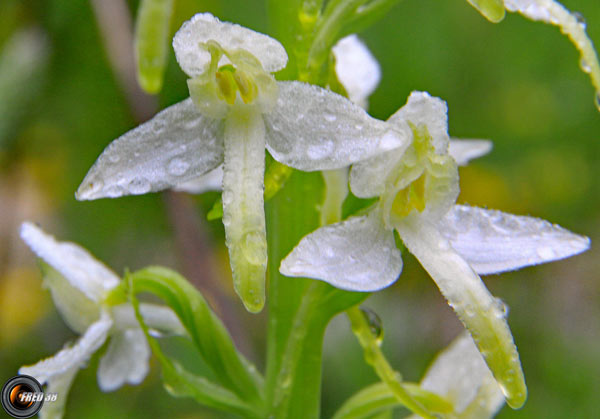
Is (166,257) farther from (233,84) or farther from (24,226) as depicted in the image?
(233,84)

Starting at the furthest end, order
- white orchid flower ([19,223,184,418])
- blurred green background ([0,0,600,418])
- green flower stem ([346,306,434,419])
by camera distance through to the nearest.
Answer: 1. blurred green background ([0,0,600,418])
2. white orchid flower ([19,223,184,418])
3. green flower stem ([346,306,434,419])

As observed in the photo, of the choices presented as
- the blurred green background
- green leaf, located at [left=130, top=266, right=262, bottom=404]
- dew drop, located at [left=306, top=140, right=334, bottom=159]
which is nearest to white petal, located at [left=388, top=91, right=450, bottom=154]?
dew drop, located at [left=306, top=140, right=334, bottom=159]

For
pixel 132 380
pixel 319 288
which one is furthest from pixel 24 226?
pixel 319 288

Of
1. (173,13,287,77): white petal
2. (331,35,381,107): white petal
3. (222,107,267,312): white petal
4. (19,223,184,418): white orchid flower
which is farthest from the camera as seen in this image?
(331,35,381,107): white petal

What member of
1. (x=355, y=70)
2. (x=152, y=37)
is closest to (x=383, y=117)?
(x=355, y=70)

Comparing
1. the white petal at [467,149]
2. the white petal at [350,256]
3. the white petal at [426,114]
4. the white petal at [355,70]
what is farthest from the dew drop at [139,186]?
the white petal at [467,149]

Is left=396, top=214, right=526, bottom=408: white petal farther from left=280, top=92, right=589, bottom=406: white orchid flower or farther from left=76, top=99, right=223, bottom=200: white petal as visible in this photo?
left=76, top=99, right=223, bottom=200: white petal
